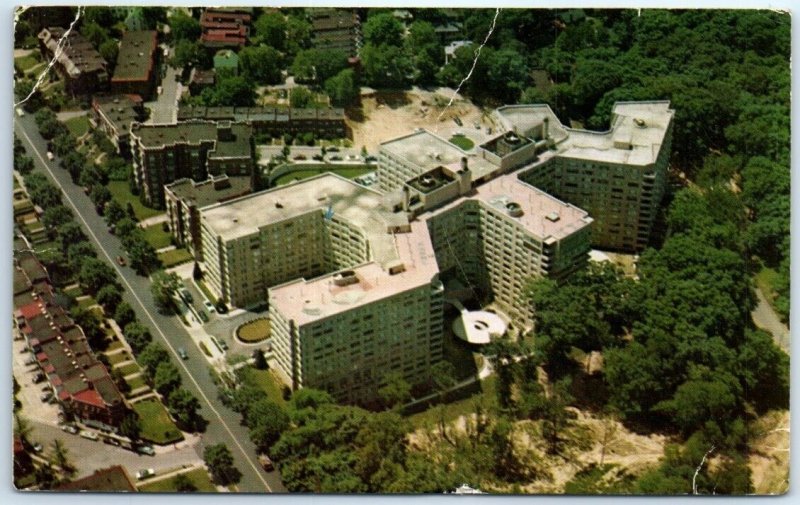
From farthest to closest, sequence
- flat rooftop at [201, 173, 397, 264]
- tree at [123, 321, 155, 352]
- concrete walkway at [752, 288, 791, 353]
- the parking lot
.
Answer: flat rooftop at [201, 173, 397, 264] → tree at [123, 321, 155, 352] → concrete walkway at [752, 288, 791, 353] → the parking lot

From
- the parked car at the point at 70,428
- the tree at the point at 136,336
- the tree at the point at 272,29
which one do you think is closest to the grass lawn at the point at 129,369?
the tree at the point at 136,336

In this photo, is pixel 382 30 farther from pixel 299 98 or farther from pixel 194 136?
pixel 194 136

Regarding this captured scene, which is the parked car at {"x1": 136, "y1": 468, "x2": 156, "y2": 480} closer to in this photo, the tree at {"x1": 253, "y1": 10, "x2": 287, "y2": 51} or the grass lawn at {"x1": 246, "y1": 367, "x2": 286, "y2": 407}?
the grass lawn at {"x1": 246, "y1": 367, "x2": 286, "y2": 407}

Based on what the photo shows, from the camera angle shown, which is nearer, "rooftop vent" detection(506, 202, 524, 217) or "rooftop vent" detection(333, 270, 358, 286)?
"rooftop vent" detection(333, 270, 358, 286)

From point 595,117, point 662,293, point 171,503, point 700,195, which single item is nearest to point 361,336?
point 171,503

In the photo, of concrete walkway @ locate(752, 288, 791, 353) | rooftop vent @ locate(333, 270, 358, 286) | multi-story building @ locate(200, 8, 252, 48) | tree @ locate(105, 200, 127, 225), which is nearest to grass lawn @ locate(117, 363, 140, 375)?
rooftop vent @ locate(333, 270, 358, 286)

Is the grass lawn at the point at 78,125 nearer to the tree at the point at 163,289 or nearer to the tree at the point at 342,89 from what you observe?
the tree at the point at 163,289

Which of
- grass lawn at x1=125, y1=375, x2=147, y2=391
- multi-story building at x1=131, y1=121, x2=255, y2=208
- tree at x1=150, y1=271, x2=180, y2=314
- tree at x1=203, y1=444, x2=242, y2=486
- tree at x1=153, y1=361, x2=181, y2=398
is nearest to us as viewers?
tree at x1=203, y1=444, x2=242, y2=486
